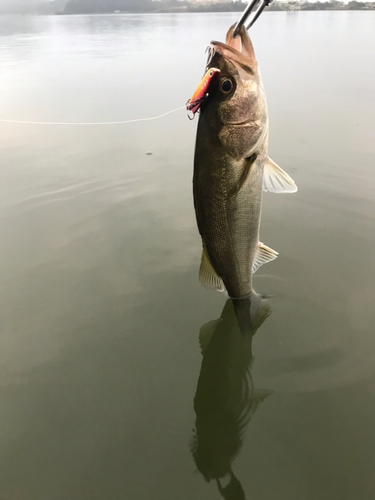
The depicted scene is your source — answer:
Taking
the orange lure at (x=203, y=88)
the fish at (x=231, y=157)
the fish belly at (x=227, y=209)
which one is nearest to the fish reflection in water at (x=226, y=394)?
the fish belly at (x=227, y=209)

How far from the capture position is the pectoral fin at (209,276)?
7.76ft

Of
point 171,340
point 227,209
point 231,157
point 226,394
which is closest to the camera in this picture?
point 231,157

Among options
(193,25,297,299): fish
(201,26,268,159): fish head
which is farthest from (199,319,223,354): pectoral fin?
(201,26,268,159): fish head

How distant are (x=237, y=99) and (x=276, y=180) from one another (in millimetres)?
565

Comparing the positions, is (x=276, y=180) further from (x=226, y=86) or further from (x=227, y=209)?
(x=226, y=86)

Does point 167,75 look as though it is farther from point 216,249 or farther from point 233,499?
point 233,499

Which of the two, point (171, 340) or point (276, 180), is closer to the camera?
point (276, 180)

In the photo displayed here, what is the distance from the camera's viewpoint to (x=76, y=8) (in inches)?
3287

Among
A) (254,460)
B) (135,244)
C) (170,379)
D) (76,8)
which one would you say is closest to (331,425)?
(254,460)

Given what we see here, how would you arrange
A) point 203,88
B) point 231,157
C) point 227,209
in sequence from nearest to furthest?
point 203,88
point 231,157
point 227,209

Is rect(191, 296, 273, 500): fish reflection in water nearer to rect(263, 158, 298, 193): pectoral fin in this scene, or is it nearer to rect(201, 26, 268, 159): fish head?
rect(263, 158, 298, 193): pectoral fin

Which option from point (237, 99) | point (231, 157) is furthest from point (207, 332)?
point (237, 99)

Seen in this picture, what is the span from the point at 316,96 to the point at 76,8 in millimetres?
96760

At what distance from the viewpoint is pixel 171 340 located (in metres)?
2.93
